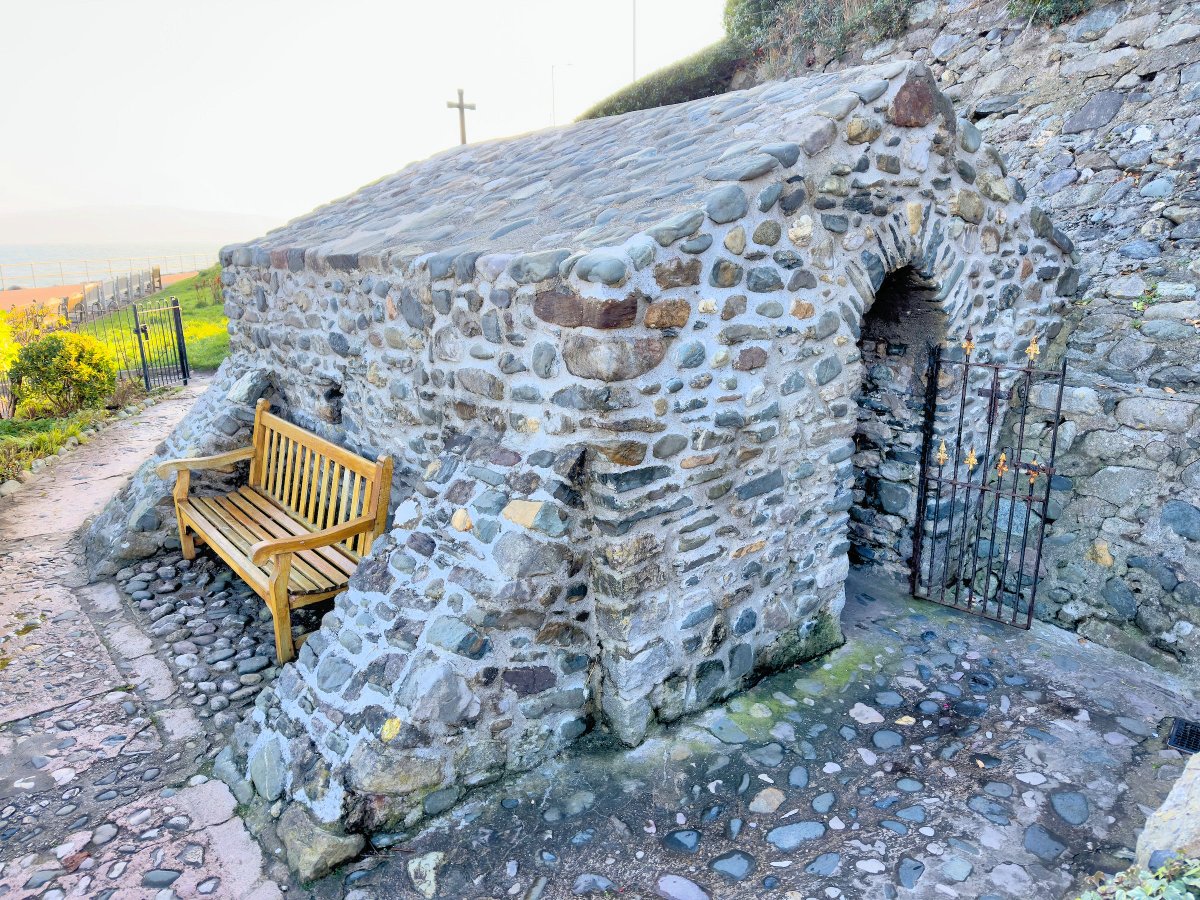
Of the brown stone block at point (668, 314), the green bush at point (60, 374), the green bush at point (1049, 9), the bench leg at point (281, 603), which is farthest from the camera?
the green bush at point (60, 374)

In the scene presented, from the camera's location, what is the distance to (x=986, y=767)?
3.29 m

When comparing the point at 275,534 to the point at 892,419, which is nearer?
the point at 892,419

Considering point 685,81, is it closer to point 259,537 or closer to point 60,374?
point 60,374

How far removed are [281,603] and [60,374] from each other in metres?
7.88

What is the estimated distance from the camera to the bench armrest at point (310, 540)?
4.05 m

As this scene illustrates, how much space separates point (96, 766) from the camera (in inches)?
145

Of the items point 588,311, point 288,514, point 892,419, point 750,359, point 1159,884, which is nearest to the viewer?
point 1159,884

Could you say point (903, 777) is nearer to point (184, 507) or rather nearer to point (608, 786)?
point (608, 786)

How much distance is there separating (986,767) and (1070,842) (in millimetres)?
445

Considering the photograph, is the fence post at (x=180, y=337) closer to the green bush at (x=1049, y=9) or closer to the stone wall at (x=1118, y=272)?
the stone wall at (x=1118, y=272)

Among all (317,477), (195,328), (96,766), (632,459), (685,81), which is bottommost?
(96,766)

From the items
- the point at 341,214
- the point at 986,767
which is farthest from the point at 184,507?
the point at 986,767

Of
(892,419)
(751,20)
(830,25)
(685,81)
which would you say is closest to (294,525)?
(892,419)

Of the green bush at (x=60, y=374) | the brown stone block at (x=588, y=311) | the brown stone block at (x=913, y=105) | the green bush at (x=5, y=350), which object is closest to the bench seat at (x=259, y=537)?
the brown stone block at (x=588, y=311)
